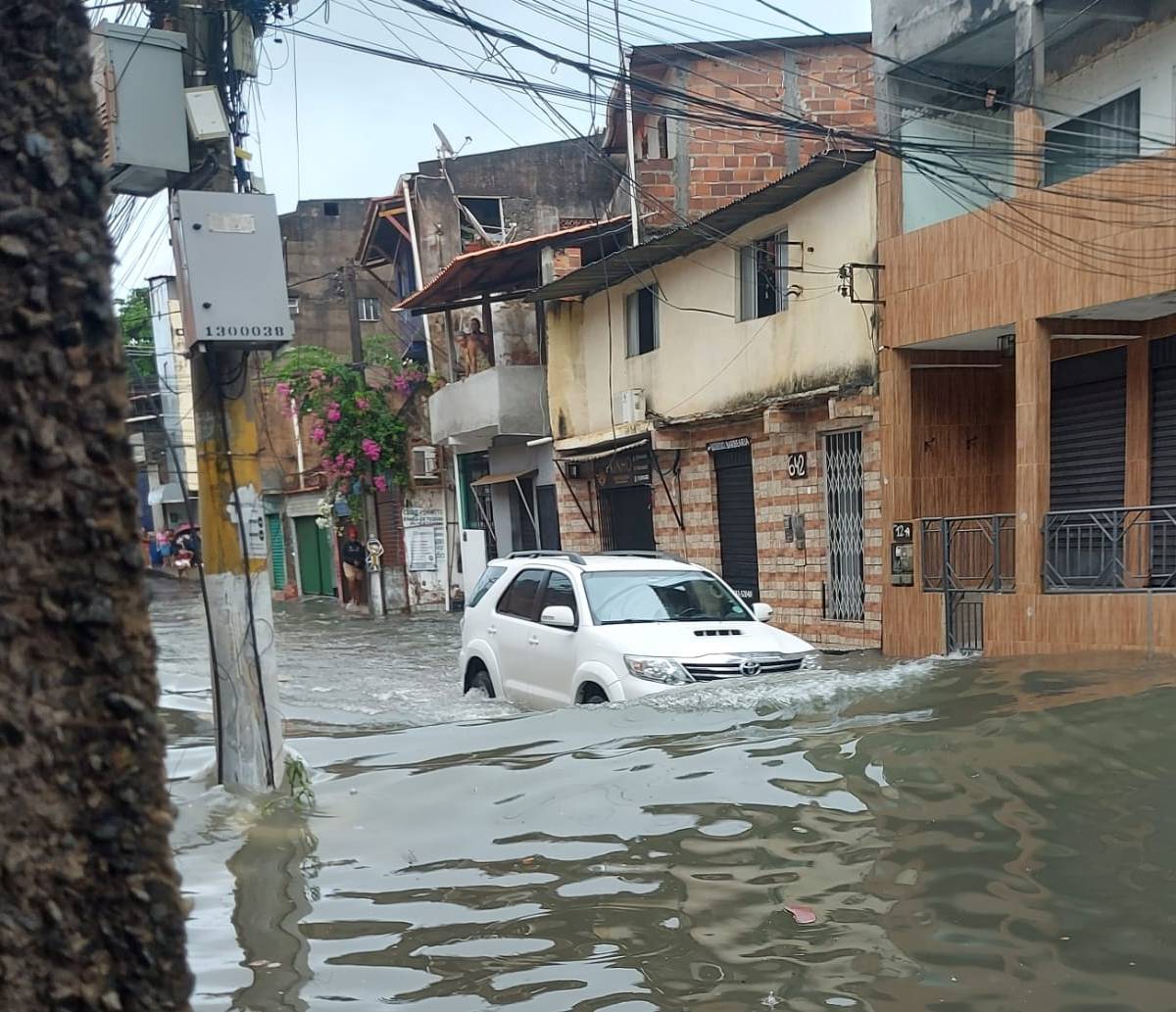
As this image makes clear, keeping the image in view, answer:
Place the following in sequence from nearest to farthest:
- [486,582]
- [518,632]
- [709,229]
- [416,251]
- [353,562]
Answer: [518,632] < [486,582] < [709,229] < [416,251] < [353,562]

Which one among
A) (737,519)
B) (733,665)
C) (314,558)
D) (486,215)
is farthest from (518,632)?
(314,558)

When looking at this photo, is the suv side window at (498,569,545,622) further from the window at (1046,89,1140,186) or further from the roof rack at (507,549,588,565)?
the window at (1046,89,1140,186)

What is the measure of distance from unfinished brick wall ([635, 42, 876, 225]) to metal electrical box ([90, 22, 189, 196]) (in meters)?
14.1

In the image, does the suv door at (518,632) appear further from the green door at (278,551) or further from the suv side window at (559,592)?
the green door at (278,551)

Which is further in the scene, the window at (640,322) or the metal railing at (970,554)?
the window at (640,322)

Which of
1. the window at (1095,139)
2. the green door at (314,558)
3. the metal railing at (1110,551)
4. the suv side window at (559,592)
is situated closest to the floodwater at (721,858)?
the suv side window at (559,592)

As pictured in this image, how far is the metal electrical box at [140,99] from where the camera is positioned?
5.75 m

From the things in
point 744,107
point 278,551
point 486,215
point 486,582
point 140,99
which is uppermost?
point 486,215

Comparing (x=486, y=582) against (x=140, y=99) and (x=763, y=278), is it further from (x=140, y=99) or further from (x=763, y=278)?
(x=763, y=278)

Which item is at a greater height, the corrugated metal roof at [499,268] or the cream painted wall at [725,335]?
the corrugated metal roof at [499,268]

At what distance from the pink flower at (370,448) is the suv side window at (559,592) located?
16.6m

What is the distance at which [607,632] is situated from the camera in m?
9.09

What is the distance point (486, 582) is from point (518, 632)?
141cm

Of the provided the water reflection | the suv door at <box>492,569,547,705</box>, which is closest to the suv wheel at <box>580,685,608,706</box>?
the suv door at <box>492,569,547,705</box>
